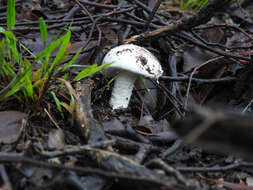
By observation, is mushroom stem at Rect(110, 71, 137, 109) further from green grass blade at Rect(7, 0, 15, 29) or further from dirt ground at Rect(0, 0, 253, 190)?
green grass blade at Rect(7, 0, 15, 29)

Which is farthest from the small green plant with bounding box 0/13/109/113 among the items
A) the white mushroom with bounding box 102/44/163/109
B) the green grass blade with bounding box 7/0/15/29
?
the white mushroom with bounding box 102/44/163/109

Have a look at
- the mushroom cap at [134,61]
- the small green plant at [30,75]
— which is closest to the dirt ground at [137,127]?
the small green plant at [30,75]

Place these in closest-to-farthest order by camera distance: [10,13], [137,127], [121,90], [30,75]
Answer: [30,75], [10,13], [137,127], [121,90]

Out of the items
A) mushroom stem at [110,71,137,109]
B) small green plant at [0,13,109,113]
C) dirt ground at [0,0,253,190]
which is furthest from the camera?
mushroom stem at [110,71,137,109]

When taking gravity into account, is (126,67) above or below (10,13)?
below

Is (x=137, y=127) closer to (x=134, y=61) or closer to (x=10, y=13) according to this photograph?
(x=134, y=61)

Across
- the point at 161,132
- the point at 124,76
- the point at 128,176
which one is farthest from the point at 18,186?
the point at 124,76

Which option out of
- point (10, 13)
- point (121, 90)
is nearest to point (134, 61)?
point (121, 90)

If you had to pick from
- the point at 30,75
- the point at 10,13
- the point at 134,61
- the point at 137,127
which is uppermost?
the point at 10,13
